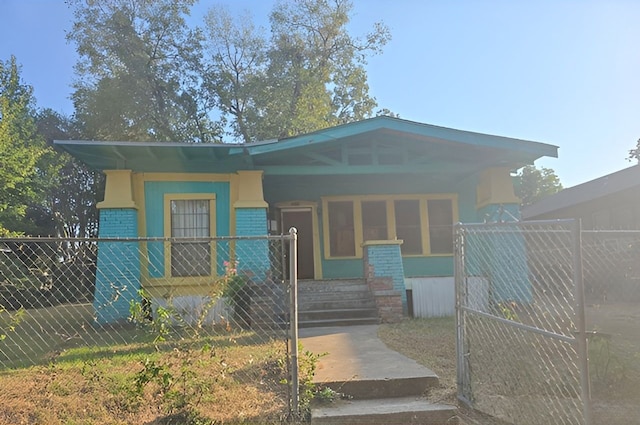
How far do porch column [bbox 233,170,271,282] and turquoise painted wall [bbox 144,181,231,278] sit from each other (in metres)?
0.45

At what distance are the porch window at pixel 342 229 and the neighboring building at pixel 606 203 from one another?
8679 millimetres

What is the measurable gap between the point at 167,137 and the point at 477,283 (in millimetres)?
18006

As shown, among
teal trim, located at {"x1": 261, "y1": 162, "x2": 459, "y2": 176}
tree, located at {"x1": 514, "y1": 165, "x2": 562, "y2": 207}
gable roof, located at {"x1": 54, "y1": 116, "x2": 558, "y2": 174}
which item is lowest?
teal trim, located at {"x1": 261, "y1": 162, "x2": 459, "y2": 176}

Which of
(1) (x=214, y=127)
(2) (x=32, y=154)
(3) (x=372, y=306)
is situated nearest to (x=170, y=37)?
(1) (x=214, y=127)

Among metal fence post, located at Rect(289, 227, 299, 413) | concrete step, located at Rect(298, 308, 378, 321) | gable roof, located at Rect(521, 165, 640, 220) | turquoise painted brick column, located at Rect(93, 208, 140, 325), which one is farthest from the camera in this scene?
gable roof, located at Rect(521, 165, 640, 220)

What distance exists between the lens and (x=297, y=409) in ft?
13.5

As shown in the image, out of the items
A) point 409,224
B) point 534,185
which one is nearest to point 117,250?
point 409,224

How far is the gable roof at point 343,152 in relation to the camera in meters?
9.70

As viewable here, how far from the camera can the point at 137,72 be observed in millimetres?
21578

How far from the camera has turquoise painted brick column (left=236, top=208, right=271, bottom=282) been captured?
390 inches

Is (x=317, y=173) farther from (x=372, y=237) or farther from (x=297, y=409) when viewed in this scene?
(x=297, y=409)

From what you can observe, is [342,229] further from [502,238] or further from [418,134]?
[502,238]

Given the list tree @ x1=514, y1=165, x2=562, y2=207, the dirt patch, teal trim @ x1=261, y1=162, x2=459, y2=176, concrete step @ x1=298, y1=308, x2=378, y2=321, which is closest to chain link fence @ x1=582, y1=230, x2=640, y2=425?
the dirt patch

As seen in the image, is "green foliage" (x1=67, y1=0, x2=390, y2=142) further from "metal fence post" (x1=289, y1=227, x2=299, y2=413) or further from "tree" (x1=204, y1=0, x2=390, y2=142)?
"metal fence post" (x1=289, y1=227, x2=299, y2=413)
